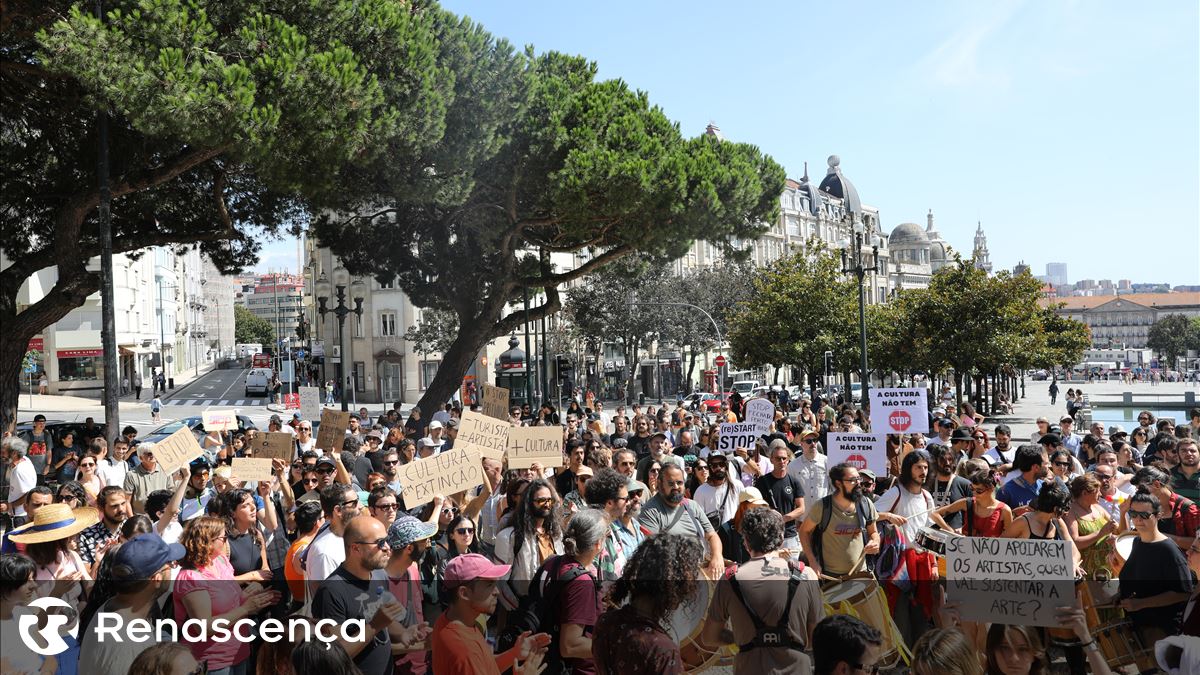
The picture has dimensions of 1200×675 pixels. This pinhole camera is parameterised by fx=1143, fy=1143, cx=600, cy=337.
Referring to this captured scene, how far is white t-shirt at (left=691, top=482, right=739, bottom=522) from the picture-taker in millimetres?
9906

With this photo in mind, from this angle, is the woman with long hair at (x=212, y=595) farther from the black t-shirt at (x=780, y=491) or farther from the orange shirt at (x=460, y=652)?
the black t-shirt at (x=780, y=491)

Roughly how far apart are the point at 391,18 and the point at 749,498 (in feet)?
40.4

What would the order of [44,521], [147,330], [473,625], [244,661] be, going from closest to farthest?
[473,625] → [244,661] → [44,521] → [147,330]

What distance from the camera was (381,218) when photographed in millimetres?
27969

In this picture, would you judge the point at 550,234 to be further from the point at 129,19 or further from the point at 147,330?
the point at 147,330

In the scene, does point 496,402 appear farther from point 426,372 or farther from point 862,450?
point 426,372

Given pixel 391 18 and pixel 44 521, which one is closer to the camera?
pixel 44 521

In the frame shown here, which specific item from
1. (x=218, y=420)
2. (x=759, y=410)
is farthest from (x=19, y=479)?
(x=759, y=410)

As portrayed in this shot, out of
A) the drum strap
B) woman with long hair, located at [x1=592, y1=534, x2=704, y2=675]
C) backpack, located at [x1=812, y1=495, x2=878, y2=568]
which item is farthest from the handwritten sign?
woman with long hair, located at [x1=592, y1=534, x2=704, y2=675]

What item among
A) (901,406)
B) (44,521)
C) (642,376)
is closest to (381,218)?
(901,406)

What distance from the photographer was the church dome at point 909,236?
514 feet

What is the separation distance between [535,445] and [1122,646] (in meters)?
5.79

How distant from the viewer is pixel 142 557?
16.8ft

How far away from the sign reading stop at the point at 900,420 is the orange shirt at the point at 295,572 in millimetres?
10319
